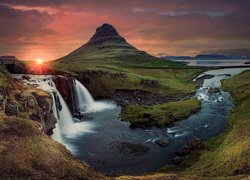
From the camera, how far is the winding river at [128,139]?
189 feet

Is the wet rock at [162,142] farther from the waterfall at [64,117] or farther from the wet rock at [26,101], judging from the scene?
the wet rock at [26,101]

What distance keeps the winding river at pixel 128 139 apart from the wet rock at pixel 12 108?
13038 millimetres

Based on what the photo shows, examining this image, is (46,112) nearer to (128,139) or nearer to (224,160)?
(128,139)

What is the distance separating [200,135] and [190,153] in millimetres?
15257

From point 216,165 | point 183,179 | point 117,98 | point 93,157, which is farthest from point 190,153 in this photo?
→ point 117,98

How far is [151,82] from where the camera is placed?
152 metres

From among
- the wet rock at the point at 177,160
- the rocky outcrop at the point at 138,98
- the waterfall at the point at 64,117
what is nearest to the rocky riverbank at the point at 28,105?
the waterfall at the point at 64,117

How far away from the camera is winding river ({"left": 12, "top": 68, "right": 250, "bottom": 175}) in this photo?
57.5m

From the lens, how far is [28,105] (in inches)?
2470

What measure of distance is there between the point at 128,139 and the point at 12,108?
26097 millimetres

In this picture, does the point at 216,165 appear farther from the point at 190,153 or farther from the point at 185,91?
the point at 185,91

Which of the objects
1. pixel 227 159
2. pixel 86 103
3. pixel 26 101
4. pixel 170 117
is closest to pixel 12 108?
pixel 26 101

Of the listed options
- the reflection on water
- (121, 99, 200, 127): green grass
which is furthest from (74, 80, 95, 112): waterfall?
(121, 99, 200, 127): green grass

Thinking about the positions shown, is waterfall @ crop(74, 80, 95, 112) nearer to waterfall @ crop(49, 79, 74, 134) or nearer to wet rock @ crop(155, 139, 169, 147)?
waterfall @ crop(49, 79, 74, 134)
